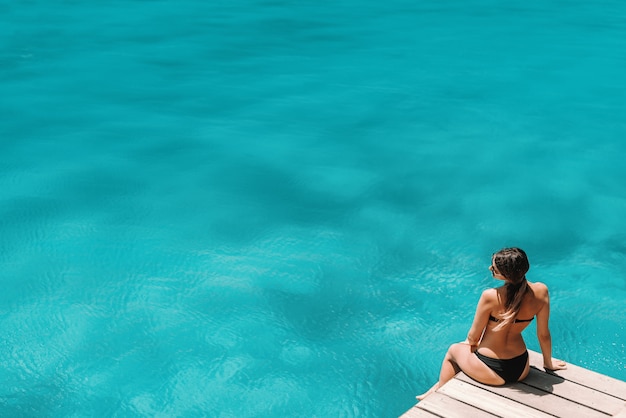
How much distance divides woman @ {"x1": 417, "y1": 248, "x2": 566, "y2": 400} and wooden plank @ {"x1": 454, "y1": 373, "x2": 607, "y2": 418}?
0.04 metres

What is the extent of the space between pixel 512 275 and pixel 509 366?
57 cm

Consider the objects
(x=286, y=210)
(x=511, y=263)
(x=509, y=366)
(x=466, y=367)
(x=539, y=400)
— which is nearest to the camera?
(x=511, y=263)

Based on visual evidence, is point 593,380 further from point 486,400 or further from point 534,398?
point 486,400

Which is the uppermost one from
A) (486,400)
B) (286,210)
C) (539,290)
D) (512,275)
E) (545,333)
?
(512,275)

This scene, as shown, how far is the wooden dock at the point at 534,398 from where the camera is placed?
4.02 metres

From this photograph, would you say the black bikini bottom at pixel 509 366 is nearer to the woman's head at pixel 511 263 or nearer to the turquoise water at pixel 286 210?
the woman's head at pixel 511 263

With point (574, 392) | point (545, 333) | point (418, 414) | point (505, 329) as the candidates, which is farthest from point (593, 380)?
point (418, 414)

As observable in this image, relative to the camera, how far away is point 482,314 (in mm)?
4195

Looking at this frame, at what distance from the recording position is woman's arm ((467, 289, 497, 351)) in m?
4.12

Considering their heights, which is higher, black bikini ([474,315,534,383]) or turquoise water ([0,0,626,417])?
black bikini ([474,315,534,383])

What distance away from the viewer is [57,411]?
545 cm

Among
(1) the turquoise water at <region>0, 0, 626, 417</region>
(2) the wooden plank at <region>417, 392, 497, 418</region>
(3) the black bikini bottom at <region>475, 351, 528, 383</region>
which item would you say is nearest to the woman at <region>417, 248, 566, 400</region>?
(3) the black bikini bottom at <region>475, 351, 528, 383</region>

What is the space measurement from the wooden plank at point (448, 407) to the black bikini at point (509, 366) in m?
0.30

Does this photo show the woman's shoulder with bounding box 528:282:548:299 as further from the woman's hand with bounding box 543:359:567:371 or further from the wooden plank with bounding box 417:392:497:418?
the wooden plank with bounding box 417:392:497:418
